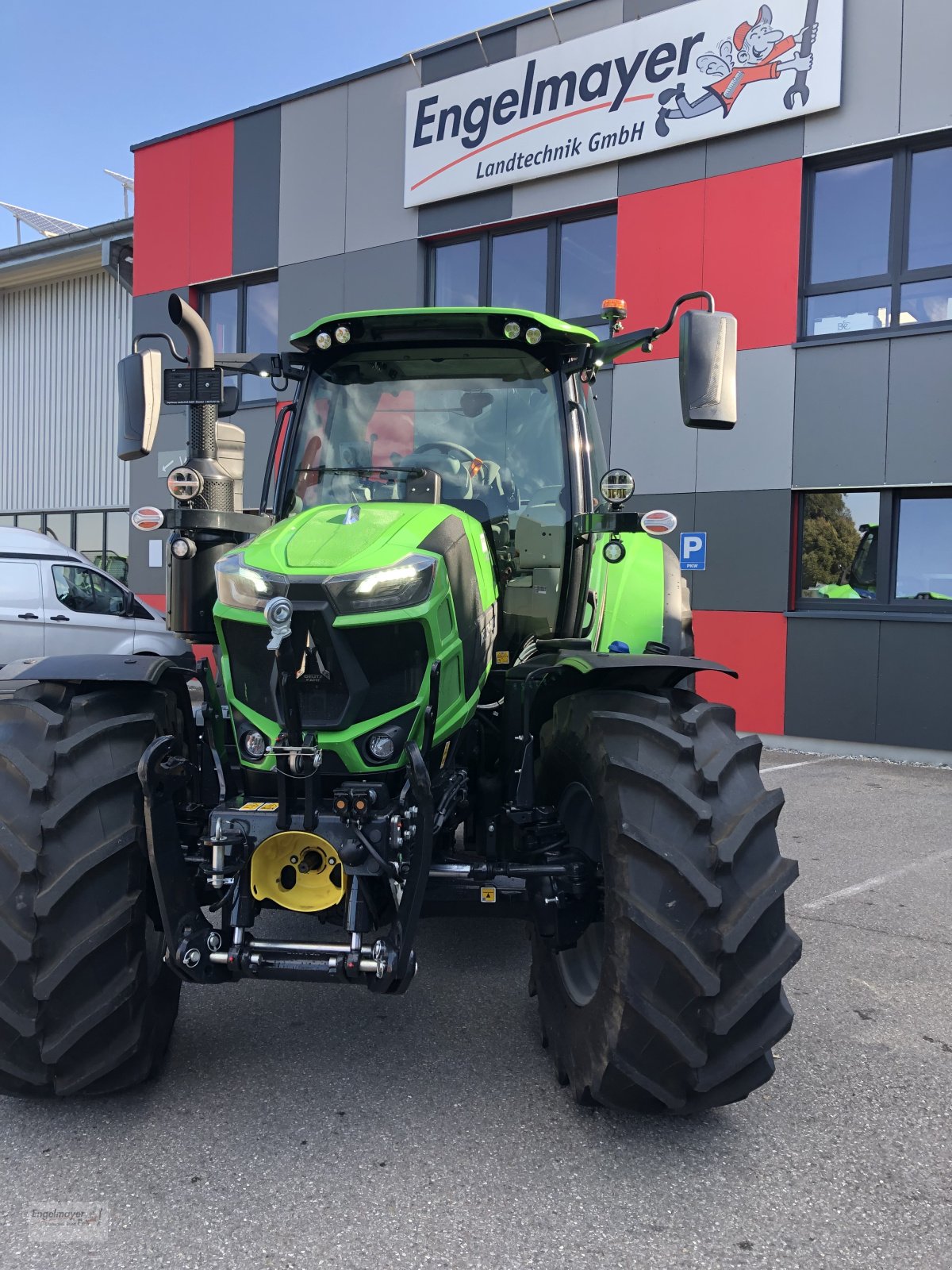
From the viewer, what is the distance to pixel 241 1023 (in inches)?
132

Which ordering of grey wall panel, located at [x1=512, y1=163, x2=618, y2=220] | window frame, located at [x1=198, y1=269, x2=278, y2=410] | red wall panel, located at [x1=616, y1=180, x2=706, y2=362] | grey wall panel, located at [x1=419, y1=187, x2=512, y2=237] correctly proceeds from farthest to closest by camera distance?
window frame, located at [x1=198, y1=269, x2=278, y2=410] < grey wall panel, located at [x1=419, y1=187, x2=512, y2=237] < grey wall panel, located at [x1=512, y1=163, x2=618, y2=220] < red wall panel, located at [x1=616, y1=180, x2=706, y2=362]

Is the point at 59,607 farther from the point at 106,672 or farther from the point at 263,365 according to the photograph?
the point at 106,672

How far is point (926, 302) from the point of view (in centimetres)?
896

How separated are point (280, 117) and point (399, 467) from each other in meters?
10.4

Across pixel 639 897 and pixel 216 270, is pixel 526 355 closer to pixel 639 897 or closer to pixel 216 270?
pixel 639 897

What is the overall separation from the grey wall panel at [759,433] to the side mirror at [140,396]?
7.02 metres

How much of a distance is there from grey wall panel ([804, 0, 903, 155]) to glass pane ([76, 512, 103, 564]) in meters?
13.0

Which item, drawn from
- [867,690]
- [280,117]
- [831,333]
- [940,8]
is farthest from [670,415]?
[280,117]

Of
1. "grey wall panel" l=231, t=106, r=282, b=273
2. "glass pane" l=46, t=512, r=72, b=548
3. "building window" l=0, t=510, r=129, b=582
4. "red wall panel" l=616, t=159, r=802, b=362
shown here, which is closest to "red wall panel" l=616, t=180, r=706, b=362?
"red wall panel" l=616, t=159, r=802, b=362

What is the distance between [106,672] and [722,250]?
8.62 m

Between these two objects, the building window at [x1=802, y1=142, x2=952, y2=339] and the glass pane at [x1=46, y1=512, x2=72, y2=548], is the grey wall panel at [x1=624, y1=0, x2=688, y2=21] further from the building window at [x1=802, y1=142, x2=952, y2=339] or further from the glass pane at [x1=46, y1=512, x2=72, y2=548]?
the glass pane at [x1=46, y1=512, x2=72, y2=548]

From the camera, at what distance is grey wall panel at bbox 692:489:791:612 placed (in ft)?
31.2

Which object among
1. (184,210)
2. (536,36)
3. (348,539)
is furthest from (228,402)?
(184,210)

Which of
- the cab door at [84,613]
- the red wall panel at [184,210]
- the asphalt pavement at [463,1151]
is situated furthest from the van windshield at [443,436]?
the red wall panel at [184,210]
